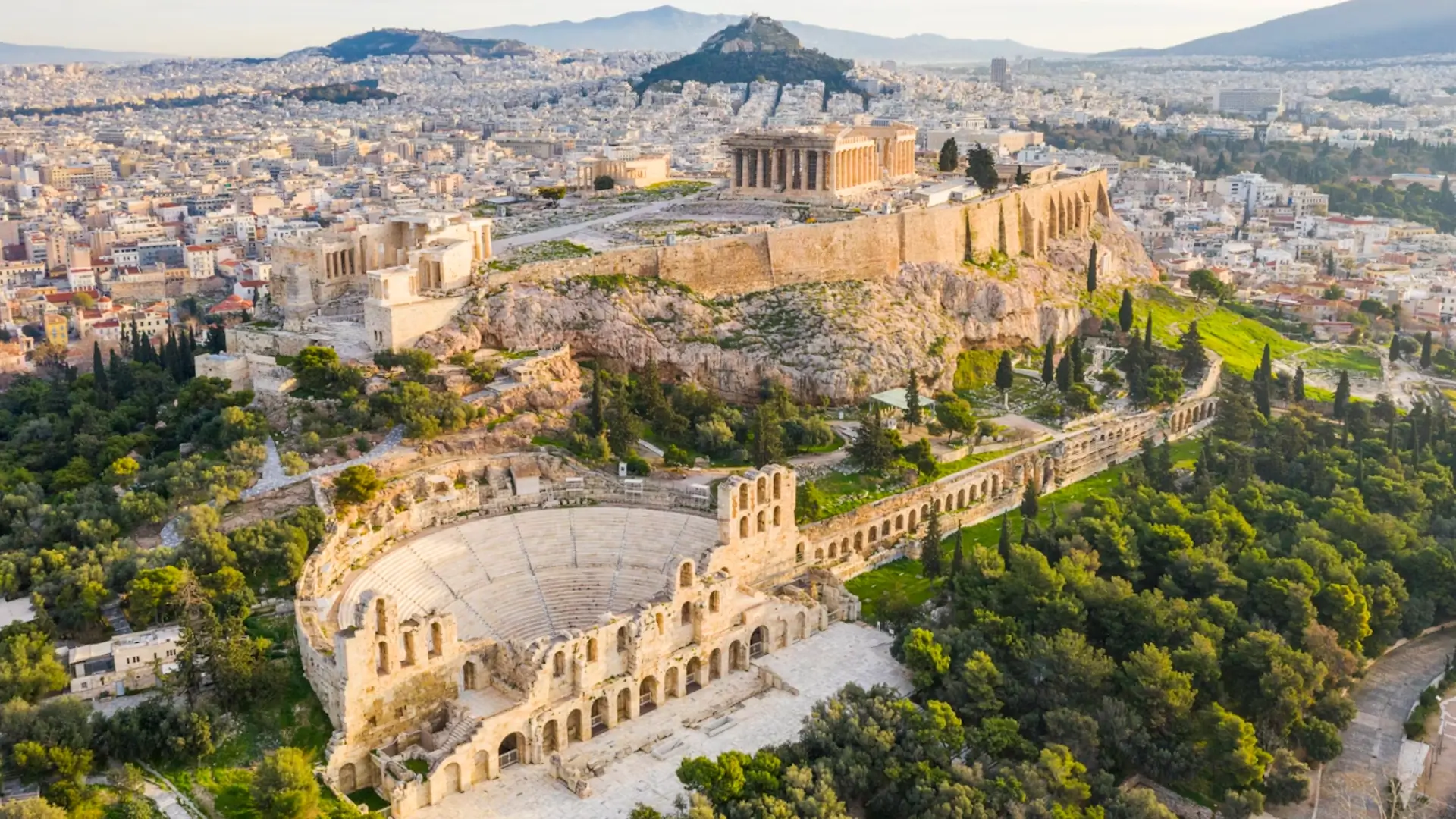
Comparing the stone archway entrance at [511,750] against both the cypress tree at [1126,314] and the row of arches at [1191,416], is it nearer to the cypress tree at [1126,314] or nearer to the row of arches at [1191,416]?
the row of arches at [1191,416]

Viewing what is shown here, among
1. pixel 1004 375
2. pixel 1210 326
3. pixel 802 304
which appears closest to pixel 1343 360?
pixel 1210 326

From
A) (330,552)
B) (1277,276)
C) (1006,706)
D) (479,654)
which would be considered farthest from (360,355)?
(1277,276)

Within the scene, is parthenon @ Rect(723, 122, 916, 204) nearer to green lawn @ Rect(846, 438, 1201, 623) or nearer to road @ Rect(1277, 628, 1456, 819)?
green lawn @ Rect(846, 438, 1201, 623)

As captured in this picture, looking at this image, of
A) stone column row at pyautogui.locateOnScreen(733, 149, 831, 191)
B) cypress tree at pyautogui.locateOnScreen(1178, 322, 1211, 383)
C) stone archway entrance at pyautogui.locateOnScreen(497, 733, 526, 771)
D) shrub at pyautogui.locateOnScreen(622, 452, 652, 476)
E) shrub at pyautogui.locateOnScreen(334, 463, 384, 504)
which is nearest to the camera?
stone archway entrance at pyautogui.locateOnScreen(497, 733, 526, 771)

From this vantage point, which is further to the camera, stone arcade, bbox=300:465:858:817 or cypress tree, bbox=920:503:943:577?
cypress tree, bbox=920:503:943:577

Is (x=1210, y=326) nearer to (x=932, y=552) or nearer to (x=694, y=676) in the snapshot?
(x=932, y=552)

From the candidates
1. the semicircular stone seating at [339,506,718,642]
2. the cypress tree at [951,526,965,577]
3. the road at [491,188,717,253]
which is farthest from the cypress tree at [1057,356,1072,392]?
the semicircular stone seating at [339,506,718,642]
